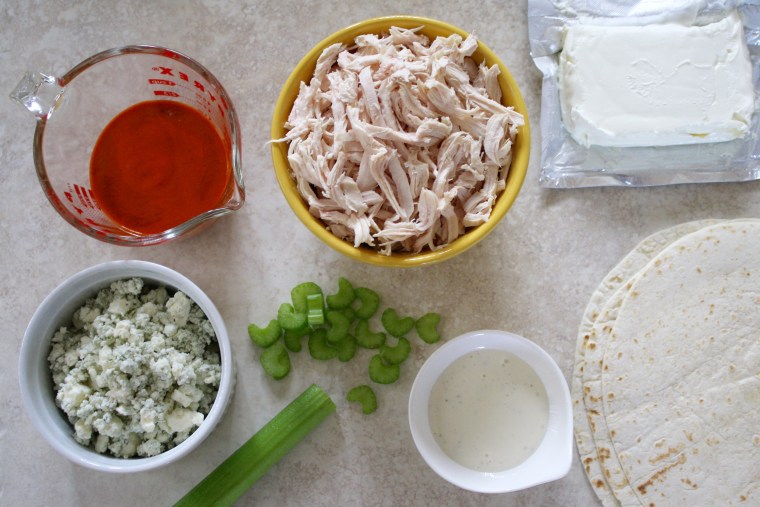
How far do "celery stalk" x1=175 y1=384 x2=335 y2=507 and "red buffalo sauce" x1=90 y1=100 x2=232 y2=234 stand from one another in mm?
565

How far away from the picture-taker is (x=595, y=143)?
186cm

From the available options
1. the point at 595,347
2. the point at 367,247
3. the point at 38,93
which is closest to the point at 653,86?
the point at 595,347

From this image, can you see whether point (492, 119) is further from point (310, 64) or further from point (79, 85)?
point (79, 85)

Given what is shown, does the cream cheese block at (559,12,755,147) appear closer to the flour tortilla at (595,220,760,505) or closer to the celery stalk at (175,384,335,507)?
the flour tortilla at (595,220,760,505)

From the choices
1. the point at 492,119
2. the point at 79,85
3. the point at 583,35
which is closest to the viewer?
the point at 492,119

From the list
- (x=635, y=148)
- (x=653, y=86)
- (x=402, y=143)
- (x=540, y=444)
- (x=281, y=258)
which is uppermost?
(x=402, y=143)

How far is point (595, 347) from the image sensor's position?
183 cm

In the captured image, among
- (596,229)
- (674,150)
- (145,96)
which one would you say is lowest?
(596,229)

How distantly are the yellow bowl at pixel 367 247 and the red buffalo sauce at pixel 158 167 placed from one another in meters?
0.22

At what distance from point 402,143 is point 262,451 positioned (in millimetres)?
878

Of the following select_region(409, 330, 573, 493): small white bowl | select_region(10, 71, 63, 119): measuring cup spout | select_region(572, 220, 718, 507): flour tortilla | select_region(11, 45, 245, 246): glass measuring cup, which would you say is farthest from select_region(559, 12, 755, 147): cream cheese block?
select_region(10, 71, 63, 119): measuring cup spout

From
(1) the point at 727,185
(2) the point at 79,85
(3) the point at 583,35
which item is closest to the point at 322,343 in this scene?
(2) the point at 79,85

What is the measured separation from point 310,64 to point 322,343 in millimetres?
719

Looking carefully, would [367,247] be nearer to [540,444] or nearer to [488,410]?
[488,410]
